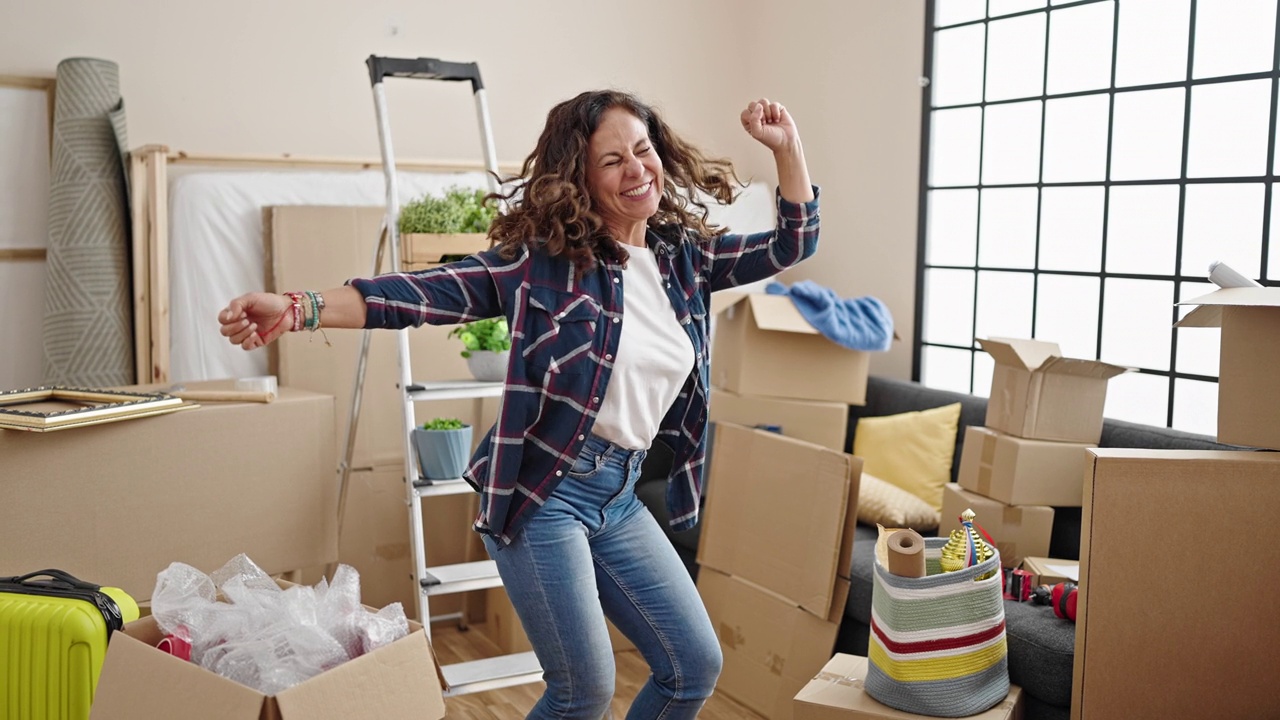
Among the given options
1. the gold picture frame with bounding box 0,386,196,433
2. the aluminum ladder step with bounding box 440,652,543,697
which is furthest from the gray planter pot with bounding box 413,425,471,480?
the gold picture frame with bounding box 0,386,196,433

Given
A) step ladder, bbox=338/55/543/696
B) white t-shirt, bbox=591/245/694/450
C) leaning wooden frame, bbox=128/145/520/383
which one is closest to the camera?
white t-shirt, bbox=591/245/694/450

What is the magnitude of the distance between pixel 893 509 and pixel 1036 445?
45 centimetres

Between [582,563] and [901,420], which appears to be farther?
[901,420]

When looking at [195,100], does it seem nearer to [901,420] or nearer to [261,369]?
[261,369]

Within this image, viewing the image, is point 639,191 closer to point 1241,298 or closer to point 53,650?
point 1241,298

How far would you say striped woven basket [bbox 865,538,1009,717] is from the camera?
2.09 metres

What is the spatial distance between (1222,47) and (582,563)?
224 cm

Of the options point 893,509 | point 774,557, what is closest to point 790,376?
point 893,509

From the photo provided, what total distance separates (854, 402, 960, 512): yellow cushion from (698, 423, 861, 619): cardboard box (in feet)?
1.39

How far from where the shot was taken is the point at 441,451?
2861mm

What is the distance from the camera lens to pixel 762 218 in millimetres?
4316

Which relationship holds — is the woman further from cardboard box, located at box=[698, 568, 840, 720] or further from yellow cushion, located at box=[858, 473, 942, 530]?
yellow cushion, located at box=[858, 473, 942, 530]

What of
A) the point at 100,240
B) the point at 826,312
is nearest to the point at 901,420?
the point at 826,312

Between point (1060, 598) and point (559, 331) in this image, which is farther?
point (1060, 598)
